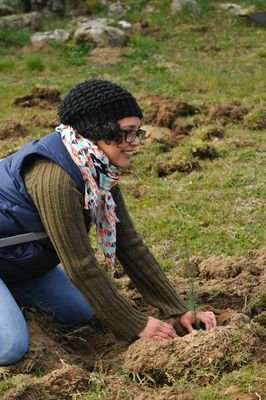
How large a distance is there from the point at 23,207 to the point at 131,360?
2.74 ft

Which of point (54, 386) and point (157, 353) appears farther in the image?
point (157, 353)

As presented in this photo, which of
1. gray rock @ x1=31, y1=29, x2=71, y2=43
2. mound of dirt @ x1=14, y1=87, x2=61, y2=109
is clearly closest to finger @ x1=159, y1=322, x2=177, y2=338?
mound of dirt @ x1=14, y1=87, x2=61, y2=109

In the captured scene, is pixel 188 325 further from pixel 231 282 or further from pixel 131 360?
pixel 231 282

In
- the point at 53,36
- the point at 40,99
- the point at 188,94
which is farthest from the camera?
the point at 53,36

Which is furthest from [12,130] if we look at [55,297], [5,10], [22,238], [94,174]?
[5,10]

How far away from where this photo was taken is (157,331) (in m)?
3.62

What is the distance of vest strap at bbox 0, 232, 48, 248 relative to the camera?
140 inches

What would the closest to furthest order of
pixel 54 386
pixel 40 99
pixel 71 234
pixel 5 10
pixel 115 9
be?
pixel 54 386
pixel 71 234
pixel 40 99
pixel 5 10
pixel 115 9

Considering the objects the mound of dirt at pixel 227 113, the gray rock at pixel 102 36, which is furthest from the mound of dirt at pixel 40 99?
the gray rock at pixel 102 36

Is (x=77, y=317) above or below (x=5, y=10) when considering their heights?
above

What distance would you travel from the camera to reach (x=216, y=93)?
992 cm

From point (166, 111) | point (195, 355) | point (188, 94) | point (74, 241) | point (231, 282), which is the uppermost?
point (74, 241)

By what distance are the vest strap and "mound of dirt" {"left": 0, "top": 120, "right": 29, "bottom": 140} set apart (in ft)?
16.1

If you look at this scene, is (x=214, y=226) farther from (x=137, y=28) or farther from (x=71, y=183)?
(x=137, y=28)
